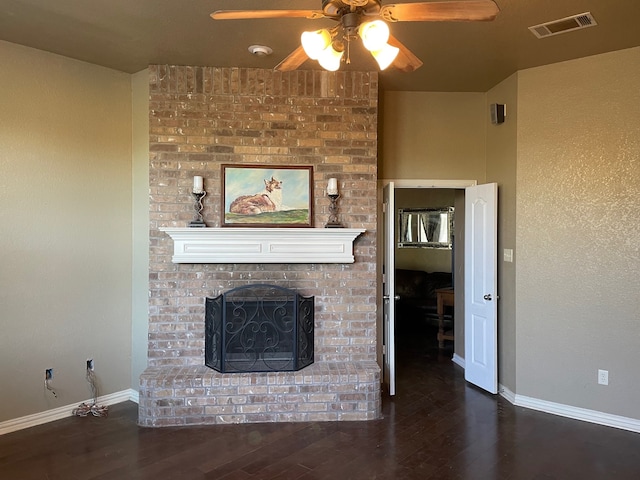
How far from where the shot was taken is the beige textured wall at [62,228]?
3168 mm

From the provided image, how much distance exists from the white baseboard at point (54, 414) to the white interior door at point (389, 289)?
2250 mm

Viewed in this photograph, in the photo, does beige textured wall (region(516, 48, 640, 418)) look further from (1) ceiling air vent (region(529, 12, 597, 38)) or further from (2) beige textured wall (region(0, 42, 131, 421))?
(2) beige textured wall (region(0, 42, 131, 421))

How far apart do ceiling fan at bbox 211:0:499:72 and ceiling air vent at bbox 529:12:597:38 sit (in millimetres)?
1470

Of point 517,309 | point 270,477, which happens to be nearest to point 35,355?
point 270,477

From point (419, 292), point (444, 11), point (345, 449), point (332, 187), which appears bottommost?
point (345, 449)

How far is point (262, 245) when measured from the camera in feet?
11.3

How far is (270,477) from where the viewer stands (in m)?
2.53

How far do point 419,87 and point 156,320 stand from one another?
10.4 feet

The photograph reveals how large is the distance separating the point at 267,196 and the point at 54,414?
7.89 feet

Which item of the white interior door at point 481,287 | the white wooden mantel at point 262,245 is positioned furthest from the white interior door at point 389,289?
the white interior door at point 481,287

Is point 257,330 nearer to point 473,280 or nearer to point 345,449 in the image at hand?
point 345,449

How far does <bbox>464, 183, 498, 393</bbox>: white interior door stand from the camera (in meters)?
3.87

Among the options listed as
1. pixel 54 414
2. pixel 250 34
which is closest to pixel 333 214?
pixel 250 34

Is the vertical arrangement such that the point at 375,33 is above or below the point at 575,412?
above
